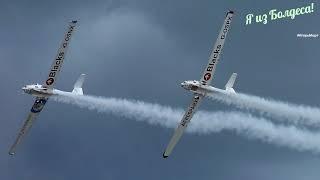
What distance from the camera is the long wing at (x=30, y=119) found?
15975cm

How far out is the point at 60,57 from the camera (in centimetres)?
15412

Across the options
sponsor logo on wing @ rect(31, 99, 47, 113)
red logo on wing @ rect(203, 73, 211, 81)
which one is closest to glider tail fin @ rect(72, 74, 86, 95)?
sponsor logo on wing @ rect(31, 99, 47, 113)

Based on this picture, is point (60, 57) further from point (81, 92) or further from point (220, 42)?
point (220, 42)

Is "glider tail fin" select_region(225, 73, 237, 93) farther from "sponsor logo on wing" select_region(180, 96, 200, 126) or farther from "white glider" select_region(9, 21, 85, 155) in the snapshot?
"white glider" select_region(9, 21, 85, 155)

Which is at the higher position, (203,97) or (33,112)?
(203,97)

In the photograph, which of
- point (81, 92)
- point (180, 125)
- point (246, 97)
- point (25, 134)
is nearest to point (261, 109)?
point (246, 97)

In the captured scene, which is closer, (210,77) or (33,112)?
(210,77)

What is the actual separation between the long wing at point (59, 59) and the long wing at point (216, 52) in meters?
19.6

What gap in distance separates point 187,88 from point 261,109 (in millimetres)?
11090

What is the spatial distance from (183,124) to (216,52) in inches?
507

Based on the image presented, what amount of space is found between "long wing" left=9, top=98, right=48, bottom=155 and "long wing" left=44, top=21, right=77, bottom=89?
161 inches

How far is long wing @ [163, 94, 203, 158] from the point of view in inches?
6166

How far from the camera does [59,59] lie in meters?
154

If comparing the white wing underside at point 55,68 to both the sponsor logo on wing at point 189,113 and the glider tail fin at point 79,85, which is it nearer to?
the glider tail fin at point 79,85
